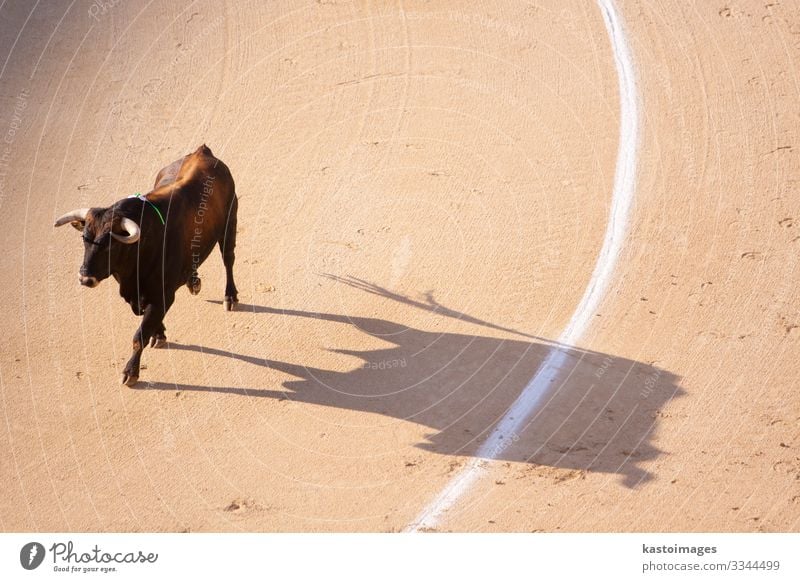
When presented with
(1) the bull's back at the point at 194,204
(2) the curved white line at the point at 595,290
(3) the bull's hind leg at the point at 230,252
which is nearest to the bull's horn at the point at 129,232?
(1) the bull's back at the point at 194,204

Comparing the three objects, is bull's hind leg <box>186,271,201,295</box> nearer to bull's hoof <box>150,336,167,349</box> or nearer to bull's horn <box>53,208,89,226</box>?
bull's hoof <box>150,336,167,349</box>

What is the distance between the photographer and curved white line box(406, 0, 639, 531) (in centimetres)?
1166

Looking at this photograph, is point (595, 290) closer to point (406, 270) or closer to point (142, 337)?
point (406, 270)

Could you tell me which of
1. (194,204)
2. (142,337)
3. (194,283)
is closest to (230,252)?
(194,283)

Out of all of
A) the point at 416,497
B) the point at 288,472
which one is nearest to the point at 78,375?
the point at 288,472

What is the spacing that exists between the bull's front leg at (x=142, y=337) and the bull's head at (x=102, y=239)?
847 millimetres

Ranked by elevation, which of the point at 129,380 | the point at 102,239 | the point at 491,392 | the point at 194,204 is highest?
the point at 194,204

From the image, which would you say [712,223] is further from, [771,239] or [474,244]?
[474,244]

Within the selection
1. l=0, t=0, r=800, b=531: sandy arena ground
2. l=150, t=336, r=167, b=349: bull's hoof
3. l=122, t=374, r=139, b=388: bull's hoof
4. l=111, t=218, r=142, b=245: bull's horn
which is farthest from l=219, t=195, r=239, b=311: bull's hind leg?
l=111, t=218, r=142, b=245: bull's horn

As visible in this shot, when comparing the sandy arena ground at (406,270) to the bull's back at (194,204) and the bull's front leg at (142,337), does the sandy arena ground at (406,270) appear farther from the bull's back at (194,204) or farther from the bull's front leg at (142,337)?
the bull's back at (194,204)

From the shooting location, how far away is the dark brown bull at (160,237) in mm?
12164

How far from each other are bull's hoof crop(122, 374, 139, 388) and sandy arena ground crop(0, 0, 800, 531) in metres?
0.12

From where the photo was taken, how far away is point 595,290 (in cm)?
1447

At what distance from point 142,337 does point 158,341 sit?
0.86 metres
